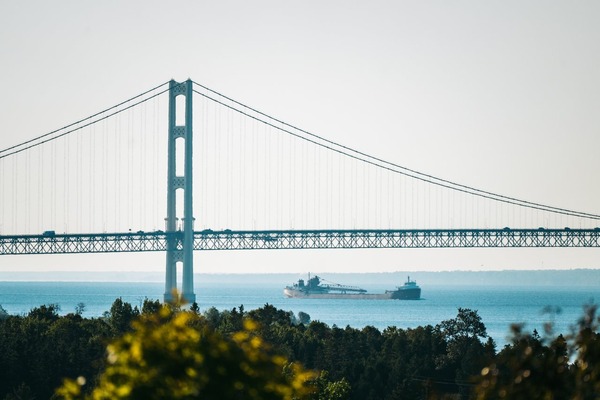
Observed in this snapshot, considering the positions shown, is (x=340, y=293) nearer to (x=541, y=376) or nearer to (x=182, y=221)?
(x=182, y=221)

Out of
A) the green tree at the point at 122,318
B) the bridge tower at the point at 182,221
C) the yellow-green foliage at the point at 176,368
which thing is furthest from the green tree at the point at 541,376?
the bridge tower at the point at 182,221

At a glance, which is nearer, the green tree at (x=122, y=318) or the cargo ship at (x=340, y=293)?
the green tree at (x=122, y=318)

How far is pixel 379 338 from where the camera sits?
5709 centimetres

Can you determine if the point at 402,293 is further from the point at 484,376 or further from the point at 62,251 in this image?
the point at 484,376

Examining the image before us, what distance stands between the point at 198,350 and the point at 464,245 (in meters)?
77.9

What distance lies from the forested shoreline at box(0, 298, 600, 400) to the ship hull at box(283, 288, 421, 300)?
112390 millimetres

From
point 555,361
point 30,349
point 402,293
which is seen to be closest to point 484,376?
point 555,361

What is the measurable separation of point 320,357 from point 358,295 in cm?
13338

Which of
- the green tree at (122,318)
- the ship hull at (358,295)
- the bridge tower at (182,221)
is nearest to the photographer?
the green tree at (122,318)

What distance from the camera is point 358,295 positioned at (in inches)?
7259

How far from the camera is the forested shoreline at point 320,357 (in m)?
11.9

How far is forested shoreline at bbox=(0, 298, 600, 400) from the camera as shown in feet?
39.0

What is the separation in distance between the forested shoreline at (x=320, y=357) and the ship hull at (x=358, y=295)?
112 m

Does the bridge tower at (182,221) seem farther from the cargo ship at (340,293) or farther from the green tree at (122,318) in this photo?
the cargo ship at (340,293)
